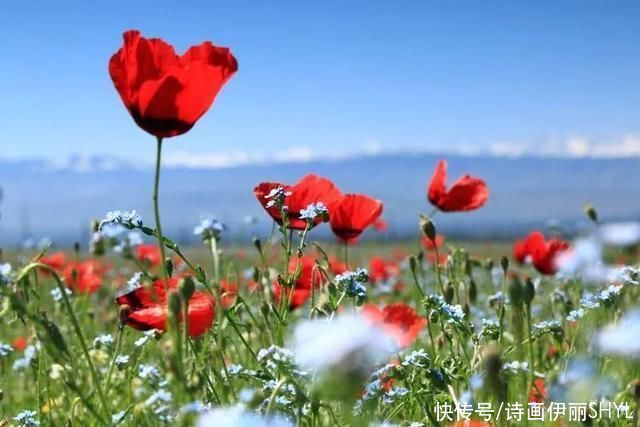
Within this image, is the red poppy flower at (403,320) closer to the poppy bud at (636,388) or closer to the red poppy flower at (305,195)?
the red poppy flower at (305,195)

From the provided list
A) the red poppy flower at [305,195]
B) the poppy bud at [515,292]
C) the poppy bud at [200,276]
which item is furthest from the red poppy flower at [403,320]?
the poppy bud at [515,292]

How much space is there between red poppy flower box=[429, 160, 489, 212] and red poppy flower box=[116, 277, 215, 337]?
140 centimetres

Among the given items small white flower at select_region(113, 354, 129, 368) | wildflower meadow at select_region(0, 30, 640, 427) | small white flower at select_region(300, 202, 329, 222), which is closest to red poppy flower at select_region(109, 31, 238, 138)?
wildflower meadow at select_region(0, 30, 640, 427)

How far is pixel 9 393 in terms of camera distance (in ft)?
9.95

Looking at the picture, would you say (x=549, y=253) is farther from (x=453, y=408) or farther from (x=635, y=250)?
(x=453, y=408)

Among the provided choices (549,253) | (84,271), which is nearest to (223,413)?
(549,253)

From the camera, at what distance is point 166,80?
1.64 m

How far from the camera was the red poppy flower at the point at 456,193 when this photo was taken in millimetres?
3018

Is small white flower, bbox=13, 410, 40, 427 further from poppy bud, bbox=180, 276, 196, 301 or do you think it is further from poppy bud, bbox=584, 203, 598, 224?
poppy bud, bbox=584, 203, 598, 224

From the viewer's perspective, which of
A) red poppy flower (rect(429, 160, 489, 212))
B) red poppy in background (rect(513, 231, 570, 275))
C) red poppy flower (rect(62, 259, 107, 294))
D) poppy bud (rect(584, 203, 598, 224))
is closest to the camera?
red poppy flower (rect(429, 160, 489, 212))

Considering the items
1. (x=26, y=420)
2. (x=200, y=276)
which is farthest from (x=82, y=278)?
(x=200, y=276)

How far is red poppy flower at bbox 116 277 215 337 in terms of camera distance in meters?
1.58

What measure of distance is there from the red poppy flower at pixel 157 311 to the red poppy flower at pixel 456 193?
4.61 ft

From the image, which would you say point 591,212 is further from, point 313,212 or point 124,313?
point 124,313
